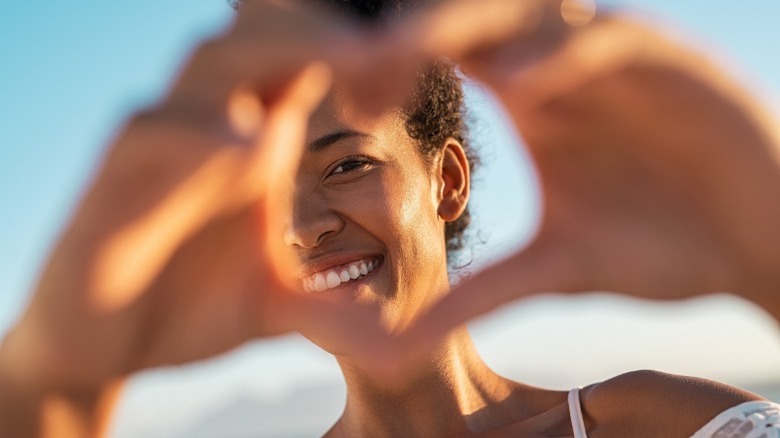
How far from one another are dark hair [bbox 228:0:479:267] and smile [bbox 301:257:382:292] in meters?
0.48

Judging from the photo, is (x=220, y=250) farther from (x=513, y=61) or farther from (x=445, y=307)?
(x=513, y=61)

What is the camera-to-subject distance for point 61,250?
33.3 inches

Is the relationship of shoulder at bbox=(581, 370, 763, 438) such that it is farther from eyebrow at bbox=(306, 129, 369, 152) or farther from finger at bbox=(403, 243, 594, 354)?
finger at bbox=(403, 243, 594, 354)

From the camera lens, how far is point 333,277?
7.20ft

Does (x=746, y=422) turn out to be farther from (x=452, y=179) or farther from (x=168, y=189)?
(x=168, y=189)

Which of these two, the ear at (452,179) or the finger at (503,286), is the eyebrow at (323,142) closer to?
the ear at (452,179)

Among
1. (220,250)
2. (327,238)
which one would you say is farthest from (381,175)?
(220,250)

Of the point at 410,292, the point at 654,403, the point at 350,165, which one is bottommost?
the point at 654,403

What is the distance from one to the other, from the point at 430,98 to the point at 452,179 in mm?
275

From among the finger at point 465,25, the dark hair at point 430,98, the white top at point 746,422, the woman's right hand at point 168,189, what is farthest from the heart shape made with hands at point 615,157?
the dark hair at point 430,98

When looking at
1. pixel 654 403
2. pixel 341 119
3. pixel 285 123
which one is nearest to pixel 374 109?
pixel 285 123

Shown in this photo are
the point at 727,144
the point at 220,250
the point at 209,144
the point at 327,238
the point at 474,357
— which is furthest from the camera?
the point at 474,357

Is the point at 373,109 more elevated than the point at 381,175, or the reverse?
the point at 381,175

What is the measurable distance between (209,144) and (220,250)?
277 millimetres
